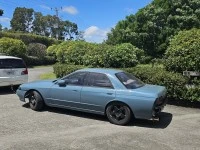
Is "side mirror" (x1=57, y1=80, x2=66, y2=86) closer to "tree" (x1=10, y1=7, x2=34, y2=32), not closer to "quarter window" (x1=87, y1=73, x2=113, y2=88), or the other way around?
"quarter window" (x1=87, y1=73, x2=113, y2=88)

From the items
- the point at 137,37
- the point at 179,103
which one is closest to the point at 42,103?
the point at 179,103

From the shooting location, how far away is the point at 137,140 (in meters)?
7.10

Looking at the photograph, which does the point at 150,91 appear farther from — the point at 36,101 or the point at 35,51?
the point at 35,51

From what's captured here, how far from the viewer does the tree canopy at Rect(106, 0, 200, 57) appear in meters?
31.9

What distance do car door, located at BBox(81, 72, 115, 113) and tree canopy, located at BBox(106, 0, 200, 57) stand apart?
24123mm

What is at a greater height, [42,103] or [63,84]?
[63,84]

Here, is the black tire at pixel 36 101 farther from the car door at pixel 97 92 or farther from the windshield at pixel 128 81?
the windshield at pixel 128 81

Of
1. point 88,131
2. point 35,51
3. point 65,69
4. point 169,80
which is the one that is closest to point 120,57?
point 65,69

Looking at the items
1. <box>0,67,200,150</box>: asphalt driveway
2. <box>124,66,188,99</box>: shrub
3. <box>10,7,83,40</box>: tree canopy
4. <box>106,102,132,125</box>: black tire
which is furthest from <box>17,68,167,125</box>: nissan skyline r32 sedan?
<box>10,7,83,40</box>: tree canopy

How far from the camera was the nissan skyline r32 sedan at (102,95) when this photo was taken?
812 centimetres

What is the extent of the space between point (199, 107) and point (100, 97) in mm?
3963

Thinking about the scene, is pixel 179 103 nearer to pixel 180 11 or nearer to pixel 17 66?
pixel 17 66

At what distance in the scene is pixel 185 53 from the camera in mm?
11312

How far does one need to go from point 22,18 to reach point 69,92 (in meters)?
102
